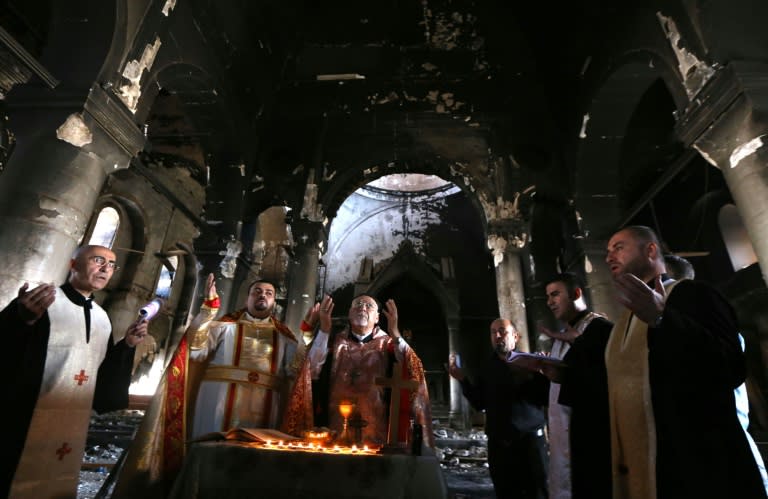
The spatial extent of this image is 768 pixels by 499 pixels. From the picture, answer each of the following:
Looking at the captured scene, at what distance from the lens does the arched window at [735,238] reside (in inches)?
328

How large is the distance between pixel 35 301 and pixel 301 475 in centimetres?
190

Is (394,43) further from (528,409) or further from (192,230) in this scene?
(192,230)

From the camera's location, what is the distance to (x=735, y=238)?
8531 millimetres

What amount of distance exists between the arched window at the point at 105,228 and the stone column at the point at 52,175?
823 cm

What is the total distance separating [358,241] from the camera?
15367mm

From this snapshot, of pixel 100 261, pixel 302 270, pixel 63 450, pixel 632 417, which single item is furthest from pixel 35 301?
pixel 302 270

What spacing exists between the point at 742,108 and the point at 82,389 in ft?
19.1

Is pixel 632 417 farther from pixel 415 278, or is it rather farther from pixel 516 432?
pixel 415 278

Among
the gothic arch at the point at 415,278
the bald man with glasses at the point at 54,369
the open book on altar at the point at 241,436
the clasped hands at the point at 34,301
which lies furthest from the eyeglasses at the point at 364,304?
the gothic arch at the point at 415,278

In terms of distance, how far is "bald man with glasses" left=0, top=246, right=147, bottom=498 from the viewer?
2402mm

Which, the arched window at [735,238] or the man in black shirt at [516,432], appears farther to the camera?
the arched window at [735,238]

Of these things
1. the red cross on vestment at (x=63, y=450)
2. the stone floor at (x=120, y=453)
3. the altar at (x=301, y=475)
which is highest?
the altar at (x=301, y=475)

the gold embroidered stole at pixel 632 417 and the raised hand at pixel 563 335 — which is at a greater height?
the raised hand at pixel 563 335

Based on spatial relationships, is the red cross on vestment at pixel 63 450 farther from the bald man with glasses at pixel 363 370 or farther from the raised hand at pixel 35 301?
the bald man with glasses at pixel 363 370
